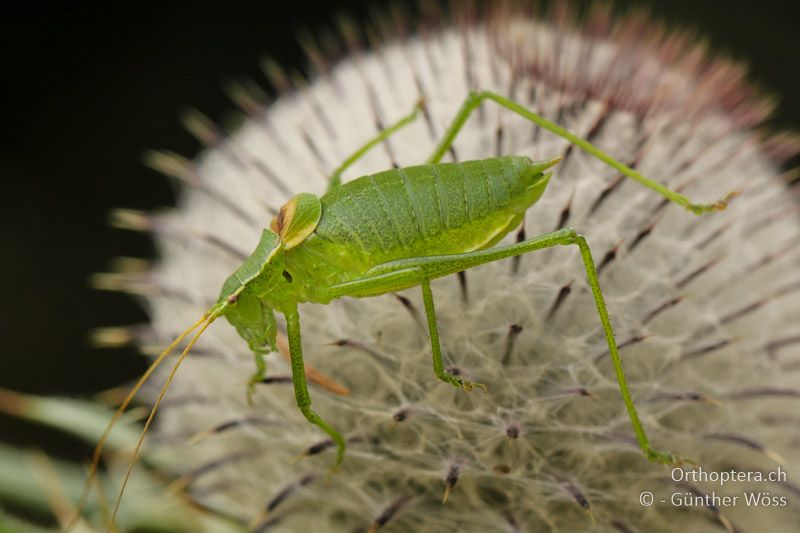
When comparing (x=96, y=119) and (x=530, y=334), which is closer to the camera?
(x=530, y=334)

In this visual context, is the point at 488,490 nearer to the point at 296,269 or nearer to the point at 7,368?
the point at 296,269

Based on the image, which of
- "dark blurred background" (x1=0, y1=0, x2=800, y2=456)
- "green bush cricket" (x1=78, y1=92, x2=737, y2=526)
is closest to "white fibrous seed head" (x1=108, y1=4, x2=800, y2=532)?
"green bush cricket" (x1=78, y1=92, x2=737, y2=526)

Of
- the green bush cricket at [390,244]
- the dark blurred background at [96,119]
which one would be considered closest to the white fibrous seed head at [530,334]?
the green bush cricket at [390,244]

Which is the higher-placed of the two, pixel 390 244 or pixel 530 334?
pixel 390 244

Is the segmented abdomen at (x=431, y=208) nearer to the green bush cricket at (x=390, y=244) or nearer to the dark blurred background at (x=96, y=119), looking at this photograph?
the green bush cricket at (x=390, y=244)

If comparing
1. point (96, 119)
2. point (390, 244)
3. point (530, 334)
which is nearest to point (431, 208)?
point (390, 244)

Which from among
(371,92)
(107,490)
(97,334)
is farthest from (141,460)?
(97,334)

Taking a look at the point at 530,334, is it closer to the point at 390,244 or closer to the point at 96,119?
→ the point at 390,244
